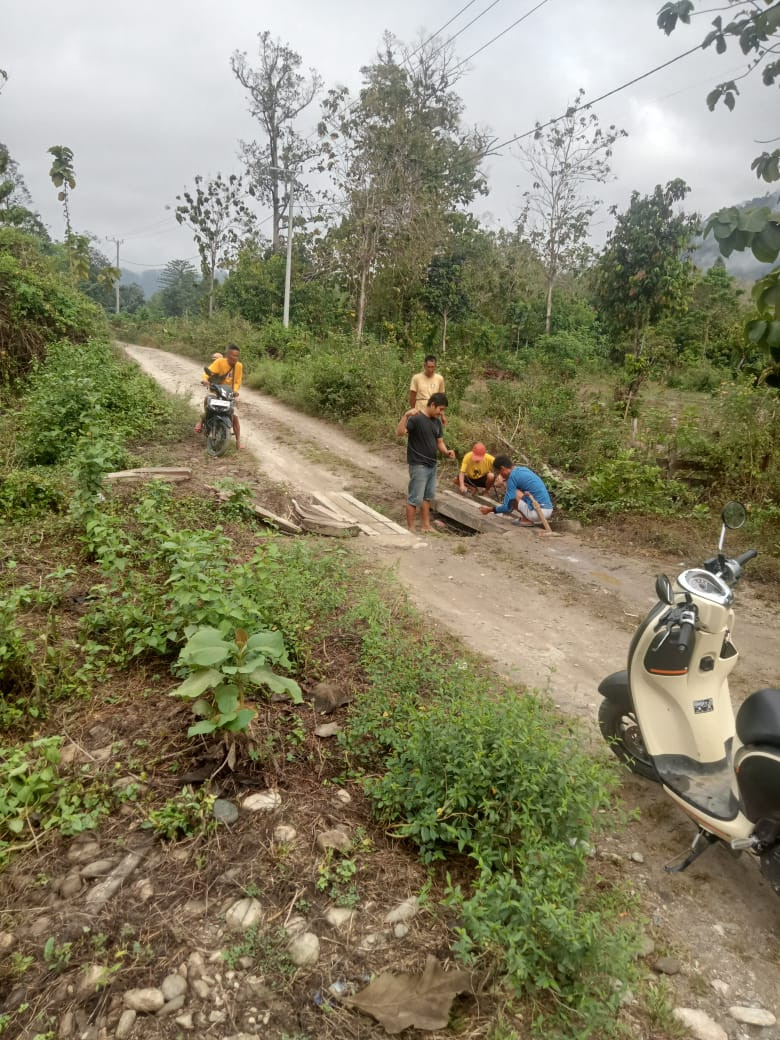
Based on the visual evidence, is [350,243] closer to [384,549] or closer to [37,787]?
[384,549]

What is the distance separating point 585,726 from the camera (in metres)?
3.71

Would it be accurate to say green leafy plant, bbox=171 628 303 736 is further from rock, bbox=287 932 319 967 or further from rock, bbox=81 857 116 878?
rock, bbox=287 932 319 967

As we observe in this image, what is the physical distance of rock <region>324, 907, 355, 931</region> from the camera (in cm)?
215

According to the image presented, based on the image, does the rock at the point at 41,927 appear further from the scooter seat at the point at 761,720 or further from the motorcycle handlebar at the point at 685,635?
the scooter seat at the point at 761,720

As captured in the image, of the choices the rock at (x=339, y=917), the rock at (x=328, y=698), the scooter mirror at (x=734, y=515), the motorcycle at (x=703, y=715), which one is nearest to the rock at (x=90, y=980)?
the rock at (x=339, y=917)

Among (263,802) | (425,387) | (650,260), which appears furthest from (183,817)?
(650,260)

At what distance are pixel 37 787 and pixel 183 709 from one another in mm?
759

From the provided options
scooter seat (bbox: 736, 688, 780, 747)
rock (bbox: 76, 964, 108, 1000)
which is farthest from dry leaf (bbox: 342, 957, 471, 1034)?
scooter seat (bbox: 736, 688, 780, 747)

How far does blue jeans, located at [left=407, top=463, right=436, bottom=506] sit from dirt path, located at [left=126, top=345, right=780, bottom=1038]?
577 mm

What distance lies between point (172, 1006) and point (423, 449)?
242 inches

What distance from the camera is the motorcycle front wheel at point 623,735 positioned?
329 centimetres

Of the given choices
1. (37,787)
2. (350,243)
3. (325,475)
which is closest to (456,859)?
(37,787)

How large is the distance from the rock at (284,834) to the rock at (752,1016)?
5.37ft

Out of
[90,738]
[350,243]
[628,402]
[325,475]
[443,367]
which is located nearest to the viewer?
[90,738]
